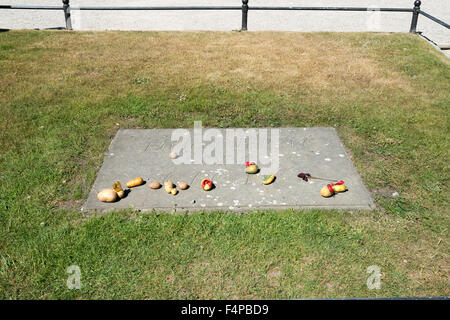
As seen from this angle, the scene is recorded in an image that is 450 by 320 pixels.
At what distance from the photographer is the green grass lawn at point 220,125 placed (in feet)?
12.1

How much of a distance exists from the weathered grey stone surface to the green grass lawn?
16 centimetres

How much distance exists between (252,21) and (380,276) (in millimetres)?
9431

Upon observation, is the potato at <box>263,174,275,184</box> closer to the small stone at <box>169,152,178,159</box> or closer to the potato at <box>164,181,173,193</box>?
the potato at <box>164,181,173,193</box>

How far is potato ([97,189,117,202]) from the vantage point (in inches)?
177

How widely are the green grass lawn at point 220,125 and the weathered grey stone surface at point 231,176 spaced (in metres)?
0.16

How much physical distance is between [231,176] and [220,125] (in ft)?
4.59

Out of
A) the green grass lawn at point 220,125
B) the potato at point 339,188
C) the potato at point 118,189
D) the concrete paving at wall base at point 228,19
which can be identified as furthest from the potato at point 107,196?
the concrete paving at wall base at point 228,19

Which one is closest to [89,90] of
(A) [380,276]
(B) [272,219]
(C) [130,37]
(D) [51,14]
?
(C) [130,37]

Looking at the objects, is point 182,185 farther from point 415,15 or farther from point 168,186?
point 415,15

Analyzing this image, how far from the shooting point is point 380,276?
3.70 metres

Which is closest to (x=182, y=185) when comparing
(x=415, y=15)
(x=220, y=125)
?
(x=220, y=125)

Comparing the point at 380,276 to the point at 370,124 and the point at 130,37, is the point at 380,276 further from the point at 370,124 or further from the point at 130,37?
the point at 130,37

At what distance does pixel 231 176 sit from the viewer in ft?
16.4

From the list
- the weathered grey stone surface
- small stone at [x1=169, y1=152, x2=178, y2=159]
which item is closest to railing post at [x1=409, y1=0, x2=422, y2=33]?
Answer: the weathered grey stone surface
